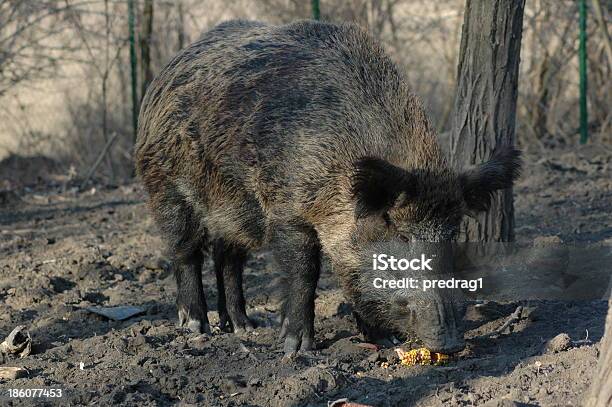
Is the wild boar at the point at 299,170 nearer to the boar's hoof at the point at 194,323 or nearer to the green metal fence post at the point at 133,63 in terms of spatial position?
the boar's hoof at the point at 194,323

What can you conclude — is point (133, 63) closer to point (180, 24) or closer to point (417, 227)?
point (180, 24)

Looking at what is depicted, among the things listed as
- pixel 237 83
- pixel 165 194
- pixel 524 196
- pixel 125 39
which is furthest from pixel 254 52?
pixel 125 39

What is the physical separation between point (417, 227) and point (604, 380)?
5.83 ft

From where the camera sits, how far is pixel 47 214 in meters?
10.1

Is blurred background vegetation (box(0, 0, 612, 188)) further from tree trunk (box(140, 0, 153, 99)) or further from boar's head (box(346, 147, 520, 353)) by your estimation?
boar's head (box(346, 147, 520, 353))

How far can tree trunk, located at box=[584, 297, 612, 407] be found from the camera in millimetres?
3461

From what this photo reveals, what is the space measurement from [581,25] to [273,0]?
4046mm

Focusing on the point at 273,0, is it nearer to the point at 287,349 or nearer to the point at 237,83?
the point at 237,83

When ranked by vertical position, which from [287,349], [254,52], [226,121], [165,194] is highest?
[254,52]

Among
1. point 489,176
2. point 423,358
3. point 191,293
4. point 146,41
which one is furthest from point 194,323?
point 146,41

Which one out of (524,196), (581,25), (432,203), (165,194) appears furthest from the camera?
(581,25)

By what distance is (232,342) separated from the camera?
582 cm

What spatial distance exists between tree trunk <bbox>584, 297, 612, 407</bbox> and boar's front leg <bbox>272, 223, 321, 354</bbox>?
2.39 meters

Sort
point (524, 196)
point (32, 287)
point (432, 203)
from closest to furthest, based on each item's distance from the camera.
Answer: point (432, 203), point (32, 287), point (524, 196)
